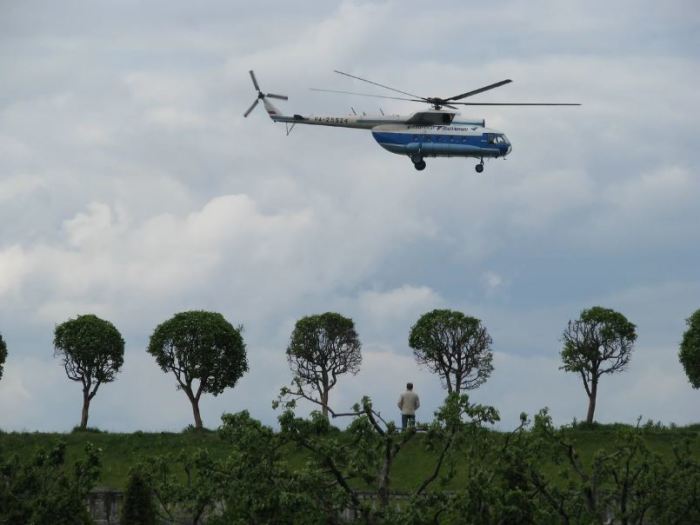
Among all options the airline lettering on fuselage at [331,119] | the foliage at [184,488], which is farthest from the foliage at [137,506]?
the airline lettering on fuselage at [331,119]

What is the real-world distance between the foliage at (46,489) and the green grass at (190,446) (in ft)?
39.8

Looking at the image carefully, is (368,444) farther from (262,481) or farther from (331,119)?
(331,119)

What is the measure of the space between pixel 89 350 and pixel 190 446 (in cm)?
1067

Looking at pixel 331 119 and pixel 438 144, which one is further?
pixel 331 119

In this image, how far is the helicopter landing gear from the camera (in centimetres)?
6925

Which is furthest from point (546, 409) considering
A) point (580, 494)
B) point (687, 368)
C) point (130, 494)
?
point (687, 368)

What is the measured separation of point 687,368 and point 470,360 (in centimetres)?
Answer: 1060

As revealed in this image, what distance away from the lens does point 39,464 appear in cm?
4162

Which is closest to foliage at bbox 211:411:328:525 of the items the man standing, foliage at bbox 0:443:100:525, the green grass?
foliage at bbox 0:443:100:525

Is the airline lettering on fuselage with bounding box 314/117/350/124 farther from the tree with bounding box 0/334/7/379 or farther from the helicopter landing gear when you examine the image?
the tree with bounding box 0/334/7/379

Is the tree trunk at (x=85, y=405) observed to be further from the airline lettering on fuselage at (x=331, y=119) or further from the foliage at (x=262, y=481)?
the foliage at (x=262, y=481)

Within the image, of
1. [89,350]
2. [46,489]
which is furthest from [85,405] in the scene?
[46,489]

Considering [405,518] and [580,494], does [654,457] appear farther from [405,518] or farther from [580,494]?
[405,518]

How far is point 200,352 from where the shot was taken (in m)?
68.6
